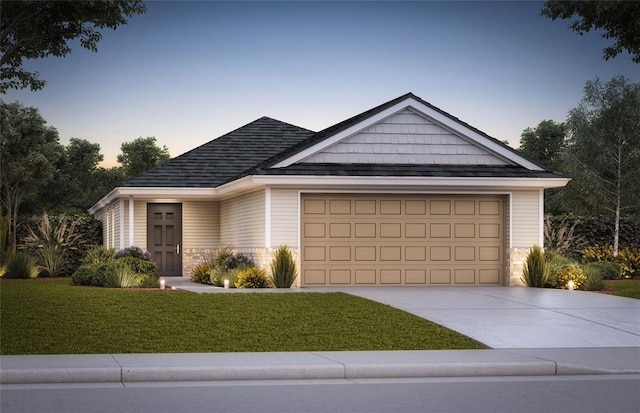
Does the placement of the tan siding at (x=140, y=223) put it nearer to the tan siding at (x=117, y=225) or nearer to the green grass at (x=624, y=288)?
the tan siding at (x=117, y=225)

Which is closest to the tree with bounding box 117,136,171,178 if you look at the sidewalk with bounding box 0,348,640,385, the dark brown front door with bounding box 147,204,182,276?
the dark brown front door with bounding box 147,204,182,276

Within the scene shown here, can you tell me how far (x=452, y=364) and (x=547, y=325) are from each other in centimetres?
515

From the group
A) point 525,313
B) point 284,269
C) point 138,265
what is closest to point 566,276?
point 525,313

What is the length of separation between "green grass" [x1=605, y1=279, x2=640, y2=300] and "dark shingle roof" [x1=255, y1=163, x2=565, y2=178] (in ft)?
11.9

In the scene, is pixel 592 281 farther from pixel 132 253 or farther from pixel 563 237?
pixel 132 253

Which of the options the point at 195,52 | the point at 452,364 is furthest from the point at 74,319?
the point at 195,52

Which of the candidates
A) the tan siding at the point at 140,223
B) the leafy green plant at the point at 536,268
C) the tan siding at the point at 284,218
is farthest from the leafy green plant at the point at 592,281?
the tan siding at the point at 140,223

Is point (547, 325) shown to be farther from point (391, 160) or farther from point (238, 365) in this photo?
point (391, 160)

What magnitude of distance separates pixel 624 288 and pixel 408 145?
7629 millimetres

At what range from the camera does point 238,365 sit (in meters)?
12.7

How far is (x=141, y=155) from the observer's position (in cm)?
6219

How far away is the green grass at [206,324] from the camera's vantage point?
1516cm

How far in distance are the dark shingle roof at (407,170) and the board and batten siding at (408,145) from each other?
0.88ft

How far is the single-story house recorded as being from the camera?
A: 82.6 feet
